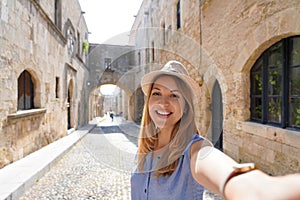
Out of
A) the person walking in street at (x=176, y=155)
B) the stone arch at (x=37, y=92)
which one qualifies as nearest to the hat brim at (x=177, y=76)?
the person walking in street at (x=176, y=155)

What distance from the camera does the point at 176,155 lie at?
0.98m

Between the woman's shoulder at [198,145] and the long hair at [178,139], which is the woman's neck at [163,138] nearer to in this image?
the long hair at [178,139]

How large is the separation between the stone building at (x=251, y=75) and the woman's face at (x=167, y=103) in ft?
3.25

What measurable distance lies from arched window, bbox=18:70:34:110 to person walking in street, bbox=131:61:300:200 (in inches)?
197

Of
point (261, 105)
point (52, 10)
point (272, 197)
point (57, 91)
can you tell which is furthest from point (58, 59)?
point (272, 197)

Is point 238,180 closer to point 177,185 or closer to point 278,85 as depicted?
point 177,185

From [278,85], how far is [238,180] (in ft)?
10.6

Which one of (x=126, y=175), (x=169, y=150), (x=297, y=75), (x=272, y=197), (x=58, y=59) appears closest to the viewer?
(x=272, y=197)

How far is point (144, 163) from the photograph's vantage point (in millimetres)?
1145

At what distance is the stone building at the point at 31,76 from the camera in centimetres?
399

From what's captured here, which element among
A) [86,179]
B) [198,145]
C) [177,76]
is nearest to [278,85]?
[177,76]

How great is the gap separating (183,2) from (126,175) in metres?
5.84

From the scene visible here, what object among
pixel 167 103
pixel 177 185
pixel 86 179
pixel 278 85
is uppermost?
pixel 278 85

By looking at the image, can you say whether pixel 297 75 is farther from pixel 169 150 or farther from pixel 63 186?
pixel 63 186
